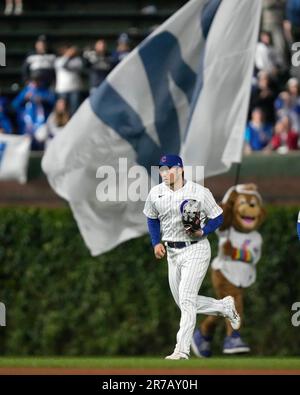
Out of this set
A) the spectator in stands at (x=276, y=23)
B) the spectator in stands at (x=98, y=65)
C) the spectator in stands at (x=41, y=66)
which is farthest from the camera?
the spectator in stands at (x=276, y=23)

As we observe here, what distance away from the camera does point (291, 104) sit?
68.6ft

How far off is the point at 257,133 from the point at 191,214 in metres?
7.41

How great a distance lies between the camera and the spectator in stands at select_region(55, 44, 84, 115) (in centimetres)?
2198

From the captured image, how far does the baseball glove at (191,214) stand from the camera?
13000mm

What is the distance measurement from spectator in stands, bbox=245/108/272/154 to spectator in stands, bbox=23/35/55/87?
3.34 metres

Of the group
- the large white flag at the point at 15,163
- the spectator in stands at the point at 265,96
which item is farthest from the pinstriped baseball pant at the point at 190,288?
the spectator in stands at the point at 265,96

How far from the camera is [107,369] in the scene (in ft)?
43.7

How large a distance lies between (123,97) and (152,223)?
2822mm

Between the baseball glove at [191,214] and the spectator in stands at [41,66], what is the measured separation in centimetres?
939

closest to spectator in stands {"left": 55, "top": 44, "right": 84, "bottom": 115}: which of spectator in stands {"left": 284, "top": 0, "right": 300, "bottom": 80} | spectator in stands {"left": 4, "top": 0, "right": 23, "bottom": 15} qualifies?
spectator in stands {"left": 284, "top": 0, "right": 300, "bottom": 80}

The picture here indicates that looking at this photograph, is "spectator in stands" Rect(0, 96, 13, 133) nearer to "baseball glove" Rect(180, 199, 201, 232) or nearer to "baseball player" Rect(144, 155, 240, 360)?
"baseball player" Rect(144, 155, 240, 360)

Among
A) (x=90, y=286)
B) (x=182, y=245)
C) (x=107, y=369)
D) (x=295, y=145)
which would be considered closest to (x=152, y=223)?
(x=182, y=245)
